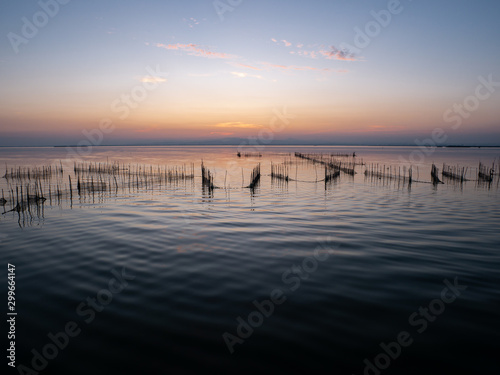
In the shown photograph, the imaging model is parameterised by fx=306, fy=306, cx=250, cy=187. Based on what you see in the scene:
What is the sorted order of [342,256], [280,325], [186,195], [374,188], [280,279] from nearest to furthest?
1. [280,325]
2. [280,279]
3. [342,256]
4. [186,195]
5. [374,188]

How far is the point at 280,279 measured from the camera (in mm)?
7727

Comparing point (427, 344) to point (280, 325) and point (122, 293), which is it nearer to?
point (280, 325)

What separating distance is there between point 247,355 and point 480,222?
46.3ft

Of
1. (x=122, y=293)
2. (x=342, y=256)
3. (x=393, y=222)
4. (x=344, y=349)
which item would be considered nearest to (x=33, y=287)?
(x=122, y=293)

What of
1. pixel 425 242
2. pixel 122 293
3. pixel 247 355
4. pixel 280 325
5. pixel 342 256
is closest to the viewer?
pixel 247 355

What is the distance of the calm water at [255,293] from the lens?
190 inches

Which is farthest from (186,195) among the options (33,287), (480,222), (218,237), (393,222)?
(480,222)

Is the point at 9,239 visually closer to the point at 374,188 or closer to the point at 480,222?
the point at 480,222

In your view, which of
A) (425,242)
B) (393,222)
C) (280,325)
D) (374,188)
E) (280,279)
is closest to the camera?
(280,325)

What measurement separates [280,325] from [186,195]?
17611 mm

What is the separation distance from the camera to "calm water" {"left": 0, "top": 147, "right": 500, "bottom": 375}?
15.9 ft

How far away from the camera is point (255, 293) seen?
693 centimetres

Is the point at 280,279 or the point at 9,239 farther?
the point at 9,239

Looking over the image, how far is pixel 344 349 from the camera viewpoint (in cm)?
498
